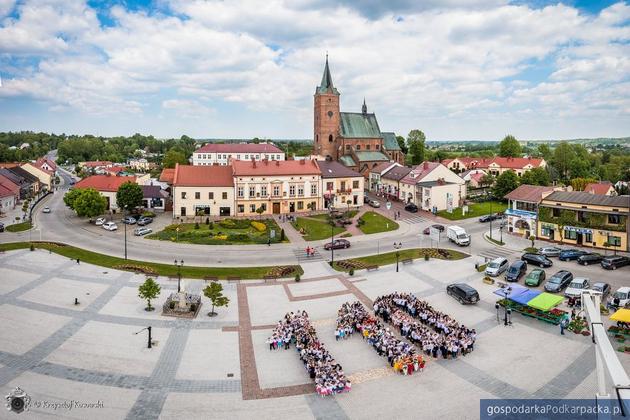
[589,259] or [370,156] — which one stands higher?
[370,156]

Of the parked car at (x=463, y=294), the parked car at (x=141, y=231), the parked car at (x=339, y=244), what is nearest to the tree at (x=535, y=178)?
the parked car at (x=339, y=244)

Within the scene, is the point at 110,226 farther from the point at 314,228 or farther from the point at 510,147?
the point at 510,147

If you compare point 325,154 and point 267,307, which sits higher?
point 325,154

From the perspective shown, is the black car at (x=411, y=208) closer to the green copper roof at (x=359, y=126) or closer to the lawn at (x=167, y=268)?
the lawn at (x=167, y=268)

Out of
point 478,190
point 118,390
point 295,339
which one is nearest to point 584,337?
point 295,339

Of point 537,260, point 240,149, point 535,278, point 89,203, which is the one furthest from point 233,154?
point 535,278

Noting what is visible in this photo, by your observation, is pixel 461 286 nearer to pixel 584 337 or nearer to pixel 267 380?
pixel 584 337
